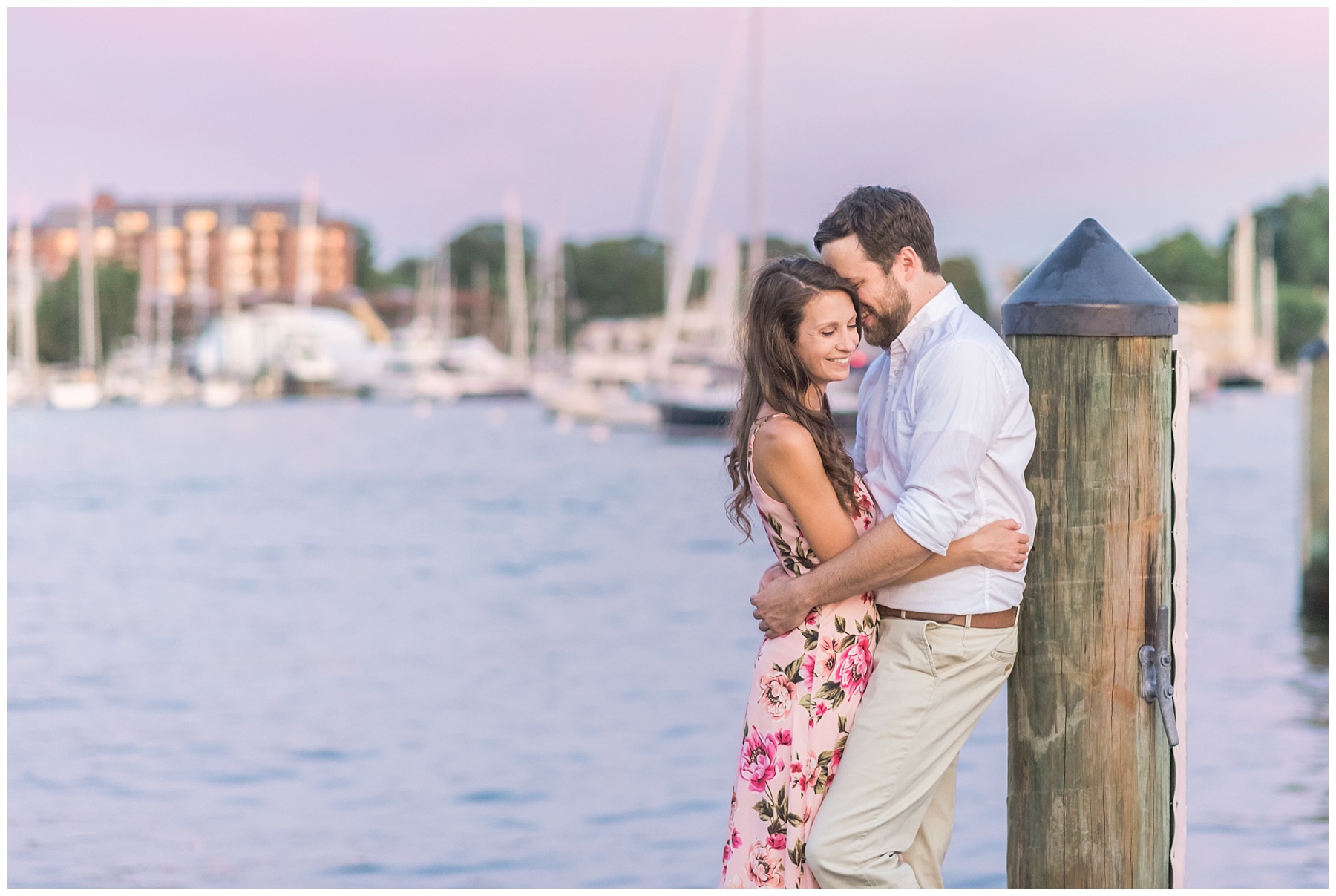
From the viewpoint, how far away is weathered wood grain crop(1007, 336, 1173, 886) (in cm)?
328

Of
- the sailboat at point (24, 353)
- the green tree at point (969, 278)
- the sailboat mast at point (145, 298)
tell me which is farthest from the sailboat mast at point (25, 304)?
the green tree at point (969, 278)

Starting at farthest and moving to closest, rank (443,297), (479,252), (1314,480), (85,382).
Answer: (479,252) < (443,297) < (85,382) < (1314,480)

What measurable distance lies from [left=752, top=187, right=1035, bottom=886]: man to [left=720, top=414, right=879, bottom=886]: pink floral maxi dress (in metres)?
0.04

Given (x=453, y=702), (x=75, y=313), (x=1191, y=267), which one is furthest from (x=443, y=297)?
(x=453, y=702)

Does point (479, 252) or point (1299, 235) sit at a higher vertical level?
point (479, 252)

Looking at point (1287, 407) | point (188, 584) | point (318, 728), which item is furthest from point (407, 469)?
point (1287, 407)

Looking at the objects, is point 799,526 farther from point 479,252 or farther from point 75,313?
point 479,252

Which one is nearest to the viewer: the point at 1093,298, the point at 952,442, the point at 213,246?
the point at 952,442

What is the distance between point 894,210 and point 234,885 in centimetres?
557

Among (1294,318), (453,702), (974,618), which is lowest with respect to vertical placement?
(453,702)

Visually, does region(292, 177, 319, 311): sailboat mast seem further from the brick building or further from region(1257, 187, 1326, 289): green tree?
region(1257, 187, 1326, 289): green tree

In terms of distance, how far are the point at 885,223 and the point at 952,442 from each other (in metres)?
0.51

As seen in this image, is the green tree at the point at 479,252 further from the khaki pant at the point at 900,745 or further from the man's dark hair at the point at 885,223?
the khaki pant at the point at 900,745

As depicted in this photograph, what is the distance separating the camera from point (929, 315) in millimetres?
3357
